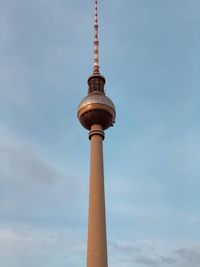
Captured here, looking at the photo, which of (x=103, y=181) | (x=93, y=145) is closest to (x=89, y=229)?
(x=103, y=181)

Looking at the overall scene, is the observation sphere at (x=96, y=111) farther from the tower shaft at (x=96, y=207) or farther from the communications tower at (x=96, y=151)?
the tower shaft at (x=96, y=207)

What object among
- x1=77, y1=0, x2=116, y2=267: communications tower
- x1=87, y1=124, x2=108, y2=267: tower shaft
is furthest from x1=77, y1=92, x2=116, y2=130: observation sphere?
x1=87, y1=124, x2=108, y2=267: tower shaft

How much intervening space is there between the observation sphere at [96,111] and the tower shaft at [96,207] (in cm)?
126

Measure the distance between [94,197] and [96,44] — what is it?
34049 millimetres

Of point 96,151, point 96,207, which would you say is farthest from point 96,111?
point 96,207

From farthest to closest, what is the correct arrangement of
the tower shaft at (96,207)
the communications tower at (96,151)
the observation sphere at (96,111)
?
1. the observation sphere at (96,111)
2. the communications tower at (96,151)
3. the tower shaft at (96,207)

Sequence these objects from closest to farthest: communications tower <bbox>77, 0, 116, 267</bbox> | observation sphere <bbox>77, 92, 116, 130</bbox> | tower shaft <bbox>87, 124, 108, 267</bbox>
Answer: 1. tower shaft <bbox>87, 124, 108, 267</bbox>
2. communications tower <bbox>77, 0, 116, 267</bbox>
3. observation sphere <bbox>77, 92, 116, 130</bbox>

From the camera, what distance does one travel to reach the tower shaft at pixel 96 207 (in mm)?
56000

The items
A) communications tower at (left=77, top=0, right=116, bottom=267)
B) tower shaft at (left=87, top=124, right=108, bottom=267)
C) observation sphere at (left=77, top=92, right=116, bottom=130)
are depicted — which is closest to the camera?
tower shaft at (left=87, top=124, right=108, bottom=267)

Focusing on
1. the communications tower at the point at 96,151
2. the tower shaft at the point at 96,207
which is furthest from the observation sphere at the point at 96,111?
the tower shaft at the point at 96,207

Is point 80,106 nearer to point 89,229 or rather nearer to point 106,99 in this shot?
point 106,99

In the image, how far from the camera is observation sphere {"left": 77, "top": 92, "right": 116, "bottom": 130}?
67.8 metres

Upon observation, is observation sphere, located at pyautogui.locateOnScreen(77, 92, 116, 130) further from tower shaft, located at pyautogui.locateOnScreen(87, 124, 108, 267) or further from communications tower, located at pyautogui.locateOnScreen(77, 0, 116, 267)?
tower shaft, located at pyautogui.locateOnScreen(87, 124, 108, 267)

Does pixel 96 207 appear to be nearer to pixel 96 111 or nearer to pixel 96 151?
pixel 96 151
